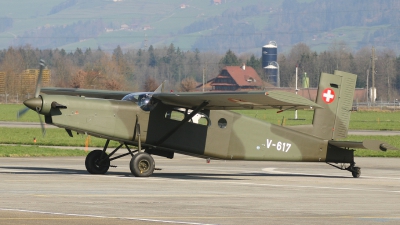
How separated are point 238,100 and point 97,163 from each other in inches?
179

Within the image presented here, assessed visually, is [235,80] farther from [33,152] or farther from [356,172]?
[356,172]

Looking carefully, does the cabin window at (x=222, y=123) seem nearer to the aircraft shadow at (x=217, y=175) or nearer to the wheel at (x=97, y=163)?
the aircraft shadow at (x=217, y=175)

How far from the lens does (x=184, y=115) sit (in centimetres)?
2161

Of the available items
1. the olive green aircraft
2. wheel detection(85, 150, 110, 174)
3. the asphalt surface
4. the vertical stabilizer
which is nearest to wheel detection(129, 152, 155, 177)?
the olive green aircraft

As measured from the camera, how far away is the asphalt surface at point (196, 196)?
13.1 metres

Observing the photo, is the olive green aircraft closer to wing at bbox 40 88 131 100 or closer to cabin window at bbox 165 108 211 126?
cabin window at bbox 165 108 211 126

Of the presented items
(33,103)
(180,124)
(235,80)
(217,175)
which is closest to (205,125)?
(180,124)

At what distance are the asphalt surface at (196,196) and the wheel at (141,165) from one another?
442 millimetres

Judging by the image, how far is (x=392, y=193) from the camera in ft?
59.0

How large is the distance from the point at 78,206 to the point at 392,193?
299 inches

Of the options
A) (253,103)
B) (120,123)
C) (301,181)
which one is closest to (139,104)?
(120,123)

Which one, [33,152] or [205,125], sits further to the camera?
[33,152]

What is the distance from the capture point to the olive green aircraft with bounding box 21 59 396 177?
20109mm

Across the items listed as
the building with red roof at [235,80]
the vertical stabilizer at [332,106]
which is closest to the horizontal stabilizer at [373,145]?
the vertical stabilizer at [332,106]
